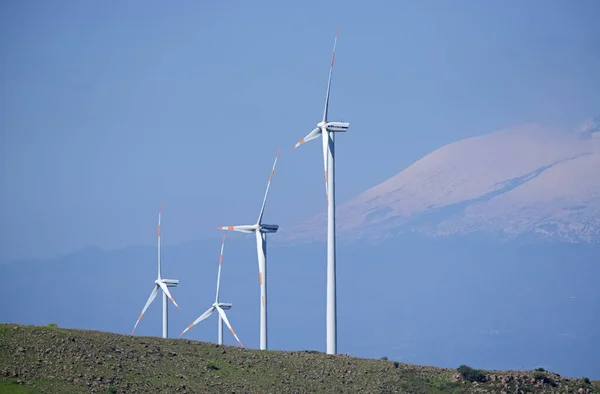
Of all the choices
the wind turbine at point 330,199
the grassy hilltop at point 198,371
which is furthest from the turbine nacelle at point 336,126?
the grassy hilltop at point 198,371

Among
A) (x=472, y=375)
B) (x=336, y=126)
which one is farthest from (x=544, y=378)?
(x=336, y=126)

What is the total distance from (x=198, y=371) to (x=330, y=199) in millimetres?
25157

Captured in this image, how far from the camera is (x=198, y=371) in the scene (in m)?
134

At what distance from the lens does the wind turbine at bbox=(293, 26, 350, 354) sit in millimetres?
143000

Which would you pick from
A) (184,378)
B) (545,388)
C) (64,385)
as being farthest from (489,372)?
(64,385)

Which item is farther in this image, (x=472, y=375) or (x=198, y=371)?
(x=472, y=375)

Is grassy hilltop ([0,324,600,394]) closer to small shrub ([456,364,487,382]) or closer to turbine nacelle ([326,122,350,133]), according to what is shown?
small shrub ([456,364,487,382])

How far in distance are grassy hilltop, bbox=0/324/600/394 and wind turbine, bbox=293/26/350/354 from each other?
141 inches

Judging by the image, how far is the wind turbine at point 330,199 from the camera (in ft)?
469

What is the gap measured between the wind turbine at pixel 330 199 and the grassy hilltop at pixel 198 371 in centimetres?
357

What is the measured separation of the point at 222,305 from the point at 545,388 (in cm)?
6480

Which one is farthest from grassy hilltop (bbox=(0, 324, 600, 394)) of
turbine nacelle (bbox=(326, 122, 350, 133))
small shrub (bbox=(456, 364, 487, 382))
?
turbine nacelle (bbox=(326, 122, 350, 133))

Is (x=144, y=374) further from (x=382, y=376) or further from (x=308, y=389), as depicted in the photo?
(x=382, y=376)

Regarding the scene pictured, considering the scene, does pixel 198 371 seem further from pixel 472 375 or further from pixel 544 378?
pixel 544 378
